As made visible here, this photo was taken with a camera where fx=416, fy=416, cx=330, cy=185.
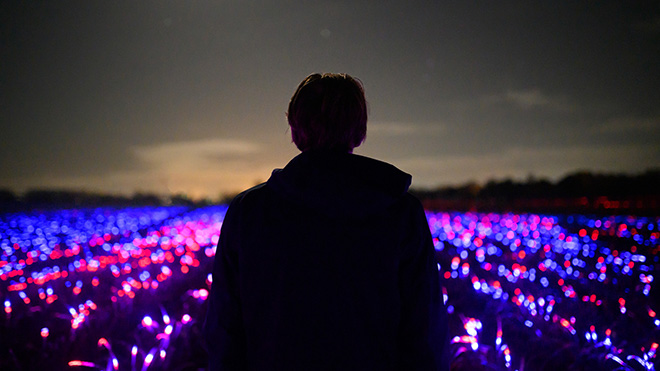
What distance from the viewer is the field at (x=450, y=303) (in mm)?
3809

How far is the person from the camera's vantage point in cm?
148

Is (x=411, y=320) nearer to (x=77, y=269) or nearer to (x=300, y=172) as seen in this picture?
(x=300, y=172)

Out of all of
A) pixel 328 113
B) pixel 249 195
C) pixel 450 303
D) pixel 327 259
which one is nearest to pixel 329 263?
pixel 327 259

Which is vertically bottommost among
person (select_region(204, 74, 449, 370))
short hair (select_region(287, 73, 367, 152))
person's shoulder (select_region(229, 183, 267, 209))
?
person (select_region(204, 74, 449, 370))

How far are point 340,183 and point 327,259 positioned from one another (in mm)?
276

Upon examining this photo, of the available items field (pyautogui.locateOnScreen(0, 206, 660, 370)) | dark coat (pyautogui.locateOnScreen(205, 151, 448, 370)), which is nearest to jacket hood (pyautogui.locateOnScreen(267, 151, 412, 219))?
dark coat (pyautogui.locateOnScreen(205, 151, 448, 370))

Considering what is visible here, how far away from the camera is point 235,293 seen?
1631mm

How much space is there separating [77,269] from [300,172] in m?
7.22

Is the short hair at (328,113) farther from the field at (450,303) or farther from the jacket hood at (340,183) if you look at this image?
the field at (450,303)

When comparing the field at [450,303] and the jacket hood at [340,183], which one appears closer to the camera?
the jacket hood at [340,183]

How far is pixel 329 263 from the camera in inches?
58.6

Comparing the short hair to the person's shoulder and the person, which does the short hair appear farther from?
the person's shoulder

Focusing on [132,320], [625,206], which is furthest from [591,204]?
[132,320]

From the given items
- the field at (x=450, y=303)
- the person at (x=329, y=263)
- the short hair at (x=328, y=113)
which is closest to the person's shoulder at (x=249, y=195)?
the person at (x=329, y=263)
